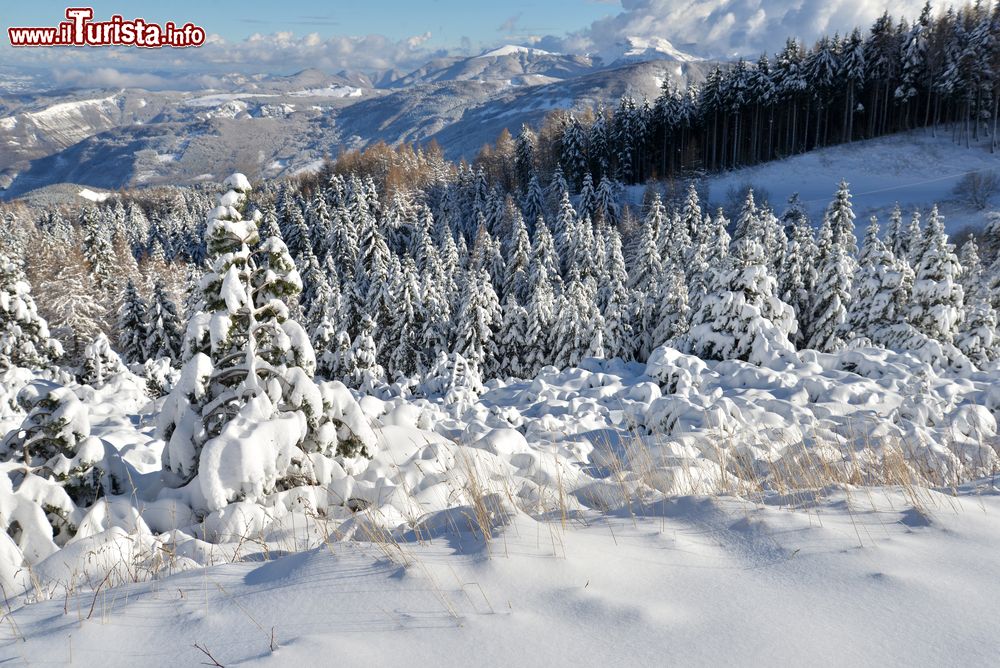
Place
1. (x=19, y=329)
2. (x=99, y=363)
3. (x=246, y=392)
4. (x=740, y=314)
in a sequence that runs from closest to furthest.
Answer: (x=246, y=392), (x=740, y=314), (x=19, y=329), (x=99, y=363)

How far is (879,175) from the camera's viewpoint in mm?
56625

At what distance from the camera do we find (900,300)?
69.1ft

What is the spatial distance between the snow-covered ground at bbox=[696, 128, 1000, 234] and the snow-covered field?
52627 mm

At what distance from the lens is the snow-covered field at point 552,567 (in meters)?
2.54

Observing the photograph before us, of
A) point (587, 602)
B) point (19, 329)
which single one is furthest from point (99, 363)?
point (587, 602)

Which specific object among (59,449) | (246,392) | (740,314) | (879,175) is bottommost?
(740,314)

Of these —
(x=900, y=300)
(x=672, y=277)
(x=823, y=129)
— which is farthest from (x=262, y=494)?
(x=823, y=129)

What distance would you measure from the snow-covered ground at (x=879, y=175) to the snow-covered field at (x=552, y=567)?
52.6m

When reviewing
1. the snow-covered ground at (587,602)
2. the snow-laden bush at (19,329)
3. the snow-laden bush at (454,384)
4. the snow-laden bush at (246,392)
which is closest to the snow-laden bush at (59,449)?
the snow-laden bush at (246,392)

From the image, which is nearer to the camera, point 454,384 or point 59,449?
point 59,449

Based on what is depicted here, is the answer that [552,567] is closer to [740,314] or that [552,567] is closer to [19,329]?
[740,314]

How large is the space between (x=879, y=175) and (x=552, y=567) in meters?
69.4

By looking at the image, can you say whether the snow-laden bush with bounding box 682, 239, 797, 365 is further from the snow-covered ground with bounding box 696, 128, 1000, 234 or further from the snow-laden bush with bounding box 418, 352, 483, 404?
the snow-covered ground with bounding box 696, 128, 1000, 234

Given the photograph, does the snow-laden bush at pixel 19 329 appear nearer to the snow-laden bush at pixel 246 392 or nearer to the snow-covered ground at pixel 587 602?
the snow-laden bush at pixel 246 392
